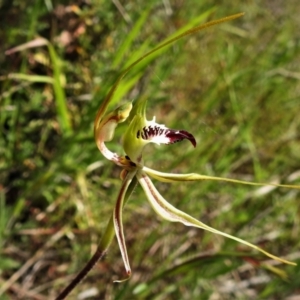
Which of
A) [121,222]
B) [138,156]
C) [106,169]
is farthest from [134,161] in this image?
[106,169]

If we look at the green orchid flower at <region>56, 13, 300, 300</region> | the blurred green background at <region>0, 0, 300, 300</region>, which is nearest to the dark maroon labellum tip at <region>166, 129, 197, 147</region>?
the green orchid flower at <region>56, 13, 300, 300</region>

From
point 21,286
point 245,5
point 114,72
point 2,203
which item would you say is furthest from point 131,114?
point 245,5

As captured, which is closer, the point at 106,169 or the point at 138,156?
the point at 138,156

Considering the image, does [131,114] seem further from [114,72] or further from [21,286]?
[21,286]

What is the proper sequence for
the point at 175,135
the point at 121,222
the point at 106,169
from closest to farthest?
the point at 121,222 < the point at 175,135 < the point at 106,169

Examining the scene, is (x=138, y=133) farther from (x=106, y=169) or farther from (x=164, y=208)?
(x=106, y=169)

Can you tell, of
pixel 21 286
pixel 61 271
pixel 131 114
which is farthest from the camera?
pixel 61 271

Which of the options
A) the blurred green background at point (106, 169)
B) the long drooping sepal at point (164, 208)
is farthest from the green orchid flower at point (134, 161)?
the blurred green background at point (106, 169)

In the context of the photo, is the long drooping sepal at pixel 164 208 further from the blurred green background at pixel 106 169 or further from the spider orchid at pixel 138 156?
the blurred green background at pixel 106 169
